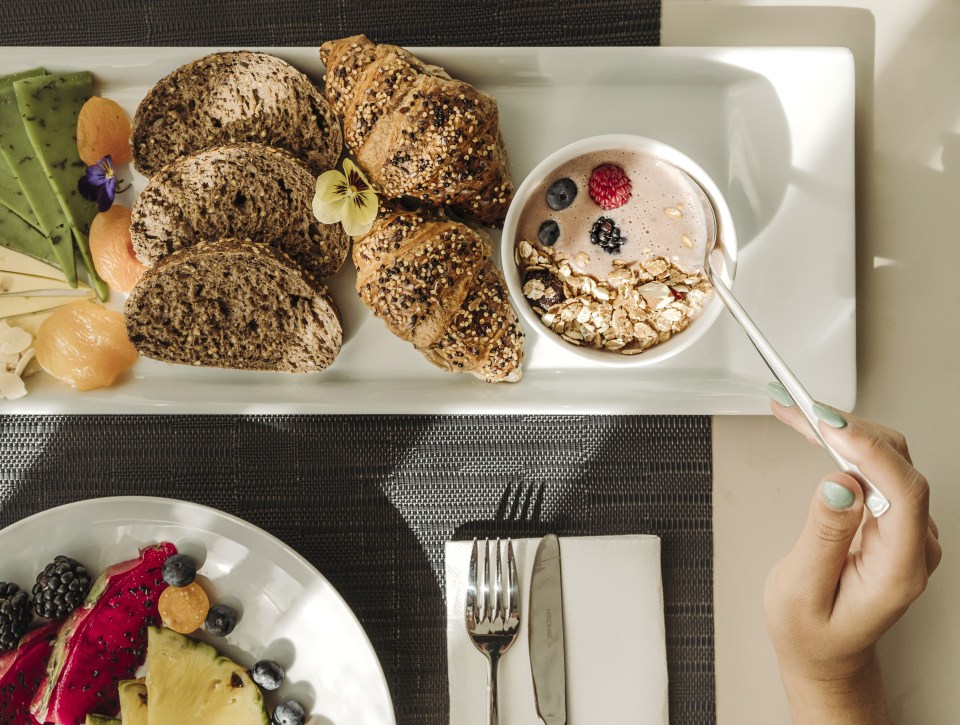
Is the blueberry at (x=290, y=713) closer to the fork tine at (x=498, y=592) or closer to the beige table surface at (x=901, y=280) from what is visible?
the fork tine at (x=498, y=592)

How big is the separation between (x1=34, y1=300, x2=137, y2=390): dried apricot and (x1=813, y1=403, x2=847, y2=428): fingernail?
1.06m

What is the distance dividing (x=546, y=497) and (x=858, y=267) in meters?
0.69

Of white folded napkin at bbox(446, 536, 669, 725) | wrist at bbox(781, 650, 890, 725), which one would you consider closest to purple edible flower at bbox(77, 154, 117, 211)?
white folded napkin at bbox(446, 536, 669, 725)

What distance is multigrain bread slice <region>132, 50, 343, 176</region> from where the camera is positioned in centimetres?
112

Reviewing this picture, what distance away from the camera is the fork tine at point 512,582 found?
1.18m

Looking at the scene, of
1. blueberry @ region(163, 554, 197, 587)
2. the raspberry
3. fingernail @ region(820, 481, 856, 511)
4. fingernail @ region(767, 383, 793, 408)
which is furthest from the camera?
blueberry @ region(163, 554, 197, 587)

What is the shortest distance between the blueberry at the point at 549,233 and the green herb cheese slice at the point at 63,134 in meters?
0.76

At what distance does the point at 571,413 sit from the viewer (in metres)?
1.17

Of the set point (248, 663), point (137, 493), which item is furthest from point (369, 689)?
point (137, 493)

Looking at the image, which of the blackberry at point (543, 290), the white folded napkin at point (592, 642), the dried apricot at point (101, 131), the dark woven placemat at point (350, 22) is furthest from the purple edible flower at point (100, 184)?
the white folded napkin at point (592, 642)

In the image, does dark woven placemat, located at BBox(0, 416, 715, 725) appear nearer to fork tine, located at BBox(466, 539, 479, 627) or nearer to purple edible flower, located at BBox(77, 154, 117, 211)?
fork tine, located at BBox(466, 539, 479, 627)

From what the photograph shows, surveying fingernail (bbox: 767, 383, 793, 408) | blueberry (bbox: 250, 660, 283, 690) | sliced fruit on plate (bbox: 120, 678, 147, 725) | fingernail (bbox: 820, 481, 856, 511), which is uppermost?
fingernail (bbox: 767, 383, 793, 408)

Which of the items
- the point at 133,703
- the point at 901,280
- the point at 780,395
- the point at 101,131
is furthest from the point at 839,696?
the point at 101,131

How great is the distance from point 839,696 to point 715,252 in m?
0.73
